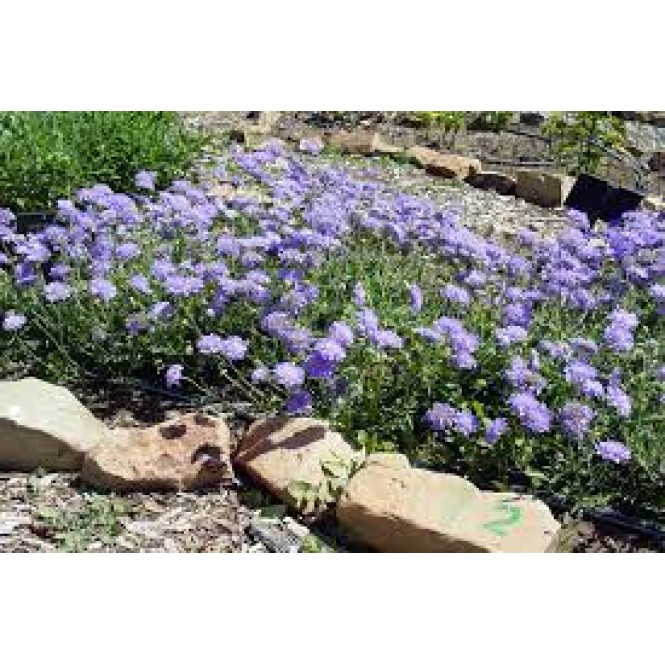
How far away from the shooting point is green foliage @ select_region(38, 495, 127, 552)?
10.6ft

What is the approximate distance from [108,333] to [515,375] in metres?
1.32

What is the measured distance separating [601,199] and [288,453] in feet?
9.19

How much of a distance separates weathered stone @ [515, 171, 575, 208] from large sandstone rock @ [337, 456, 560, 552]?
3.21 metres

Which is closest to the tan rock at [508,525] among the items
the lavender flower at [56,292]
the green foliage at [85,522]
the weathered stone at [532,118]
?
the green foliage at [85,522]

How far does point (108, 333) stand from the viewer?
4016 millimetres

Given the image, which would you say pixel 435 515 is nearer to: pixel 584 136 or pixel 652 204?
pixel 652 204

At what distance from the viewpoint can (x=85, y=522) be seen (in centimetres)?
331

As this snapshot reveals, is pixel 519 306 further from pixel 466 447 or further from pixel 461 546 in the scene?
pixel 461 546

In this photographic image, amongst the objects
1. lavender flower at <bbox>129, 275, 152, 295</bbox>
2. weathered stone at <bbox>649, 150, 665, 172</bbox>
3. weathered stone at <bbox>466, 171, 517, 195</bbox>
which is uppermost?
weathered stone at <bbox>649, 150, 665, 172</bbox>

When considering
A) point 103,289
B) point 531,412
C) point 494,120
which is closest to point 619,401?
point 531,412

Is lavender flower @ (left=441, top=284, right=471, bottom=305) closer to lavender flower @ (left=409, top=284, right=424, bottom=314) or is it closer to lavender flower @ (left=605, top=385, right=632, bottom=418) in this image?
lavender flower @ (left=409, top=284, right=424, bottom=314)

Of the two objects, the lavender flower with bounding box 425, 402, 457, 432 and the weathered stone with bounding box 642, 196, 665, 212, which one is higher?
the weathered stone with bounding box 642, 196, 665, 212

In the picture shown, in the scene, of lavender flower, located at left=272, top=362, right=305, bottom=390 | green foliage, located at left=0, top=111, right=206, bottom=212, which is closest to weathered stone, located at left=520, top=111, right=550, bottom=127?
green foliage, located at left=0, top=111, right=206, bottom=212


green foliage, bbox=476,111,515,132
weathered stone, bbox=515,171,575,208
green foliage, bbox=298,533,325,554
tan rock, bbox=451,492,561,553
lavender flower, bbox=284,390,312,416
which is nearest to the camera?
tan rock, bbox=451,492,561,553
